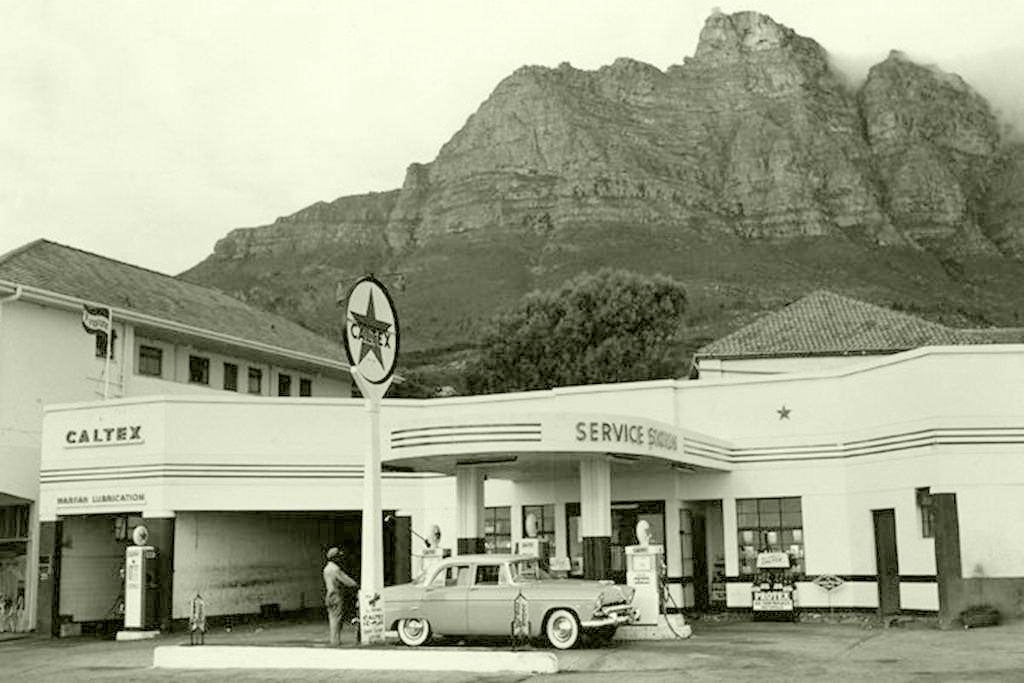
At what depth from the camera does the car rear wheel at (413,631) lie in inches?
776

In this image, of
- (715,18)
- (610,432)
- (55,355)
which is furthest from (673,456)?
(715,18)

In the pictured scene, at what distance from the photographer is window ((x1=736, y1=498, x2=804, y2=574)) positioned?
26.2 m

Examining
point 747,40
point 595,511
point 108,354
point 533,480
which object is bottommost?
point 595,511

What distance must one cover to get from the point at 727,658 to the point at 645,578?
145 inches

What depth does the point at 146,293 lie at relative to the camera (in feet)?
126

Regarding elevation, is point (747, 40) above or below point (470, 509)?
above

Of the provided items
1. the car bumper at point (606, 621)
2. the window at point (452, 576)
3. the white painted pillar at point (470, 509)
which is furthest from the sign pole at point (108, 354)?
the car bumper at point (606, 621)

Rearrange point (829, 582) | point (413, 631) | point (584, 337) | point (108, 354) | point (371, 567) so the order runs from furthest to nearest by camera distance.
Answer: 1. point (584, 337)
2. point (108, 354)
3. point (829, 582)
4. point (413, 631)
5. point (371, 567)

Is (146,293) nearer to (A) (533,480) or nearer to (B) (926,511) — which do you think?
(A) (533,480)

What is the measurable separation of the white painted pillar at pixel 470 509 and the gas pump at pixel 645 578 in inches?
139

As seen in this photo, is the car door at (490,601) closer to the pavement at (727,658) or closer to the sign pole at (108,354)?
the pavement at (727,658)

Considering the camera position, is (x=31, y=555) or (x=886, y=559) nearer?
(x=886, y=559)

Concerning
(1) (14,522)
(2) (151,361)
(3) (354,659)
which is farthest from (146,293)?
(3) (354,659)

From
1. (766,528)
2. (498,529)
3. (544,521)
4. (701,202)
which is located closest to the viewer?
(766,528)
